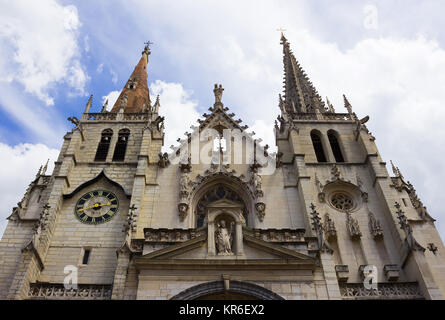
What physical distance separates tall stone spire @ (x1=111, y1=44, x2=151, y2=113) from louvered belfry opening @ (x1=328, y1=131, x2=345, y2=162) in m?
11.8

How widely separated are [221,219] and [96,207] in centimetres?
711

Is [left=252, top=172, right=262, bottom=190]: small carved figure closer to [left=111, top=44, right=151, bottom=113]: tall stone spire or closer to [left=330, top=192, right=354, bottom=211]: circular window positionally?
[left=330, top=192, right=354, bottom=211]: circular window

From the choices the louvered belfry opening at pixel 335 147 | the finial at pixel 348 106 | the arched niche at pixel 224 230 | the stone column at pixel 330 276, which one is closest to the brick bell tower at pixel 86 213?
the arched niche at pixel 224 230

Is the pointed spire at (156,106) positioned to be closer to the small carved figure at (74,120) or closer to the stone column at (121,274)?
the small carved figure at (74,120)

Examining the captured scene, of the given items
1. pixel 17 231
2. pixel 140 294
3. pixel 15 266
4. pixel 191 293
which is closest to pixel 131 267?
pixel 140 294

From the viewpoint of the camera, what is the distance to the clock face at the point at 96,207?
63.2ft

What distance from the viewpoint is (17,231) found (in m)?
18.3

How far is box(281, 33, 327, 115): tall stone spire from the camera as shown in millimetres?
31047

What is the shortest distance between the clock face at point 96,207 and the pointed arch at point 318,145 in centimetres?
1125

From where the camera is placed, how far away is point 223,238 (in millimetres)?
14875

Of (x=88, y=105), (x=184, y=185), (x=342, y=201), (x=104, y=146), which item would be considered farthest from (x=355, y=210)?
(x=88, y=105)

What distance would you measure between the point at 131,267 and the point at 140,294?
4.48 ft

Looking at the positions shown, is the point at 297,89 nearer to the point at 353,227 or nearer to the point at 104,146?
the point at 104,146
